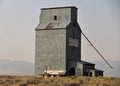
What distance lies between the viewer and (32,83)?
45.6 meters

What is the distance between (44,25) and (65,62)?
774cm

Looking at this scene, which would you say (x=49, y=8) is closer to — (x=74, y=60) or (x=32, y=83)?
(x=74, y=60)

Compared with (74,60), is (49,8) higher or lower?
higher

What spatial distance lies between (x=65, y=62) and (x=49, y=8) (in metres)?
10.1

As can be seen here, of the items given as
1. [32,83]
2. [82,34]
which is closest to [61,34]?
[82,34]

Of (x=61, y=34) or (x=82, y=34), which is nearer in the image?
(x=61, y=34)

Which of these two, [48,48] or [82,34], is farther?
[82,34]

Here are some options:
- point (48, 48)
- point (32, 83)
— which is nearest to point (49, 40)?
point (48, 48)

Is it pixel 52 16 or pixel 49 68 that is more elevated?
pixel 52 16

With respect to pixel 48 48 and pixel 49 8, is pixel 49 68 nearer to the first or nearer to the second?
pixel 48 48

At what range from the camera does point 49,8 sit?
2874 inches

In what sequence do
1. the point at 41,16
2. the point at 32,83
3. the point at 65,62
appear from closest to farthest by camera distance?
the point at 32,83, the point at 65,62, the point at 41,16

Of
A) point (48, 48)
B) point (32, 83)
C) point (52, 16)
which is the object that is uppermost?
point (52, 16)

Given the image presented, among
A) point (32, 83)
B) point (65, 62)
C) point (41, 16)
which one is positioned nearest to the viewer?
point (32, 83)
